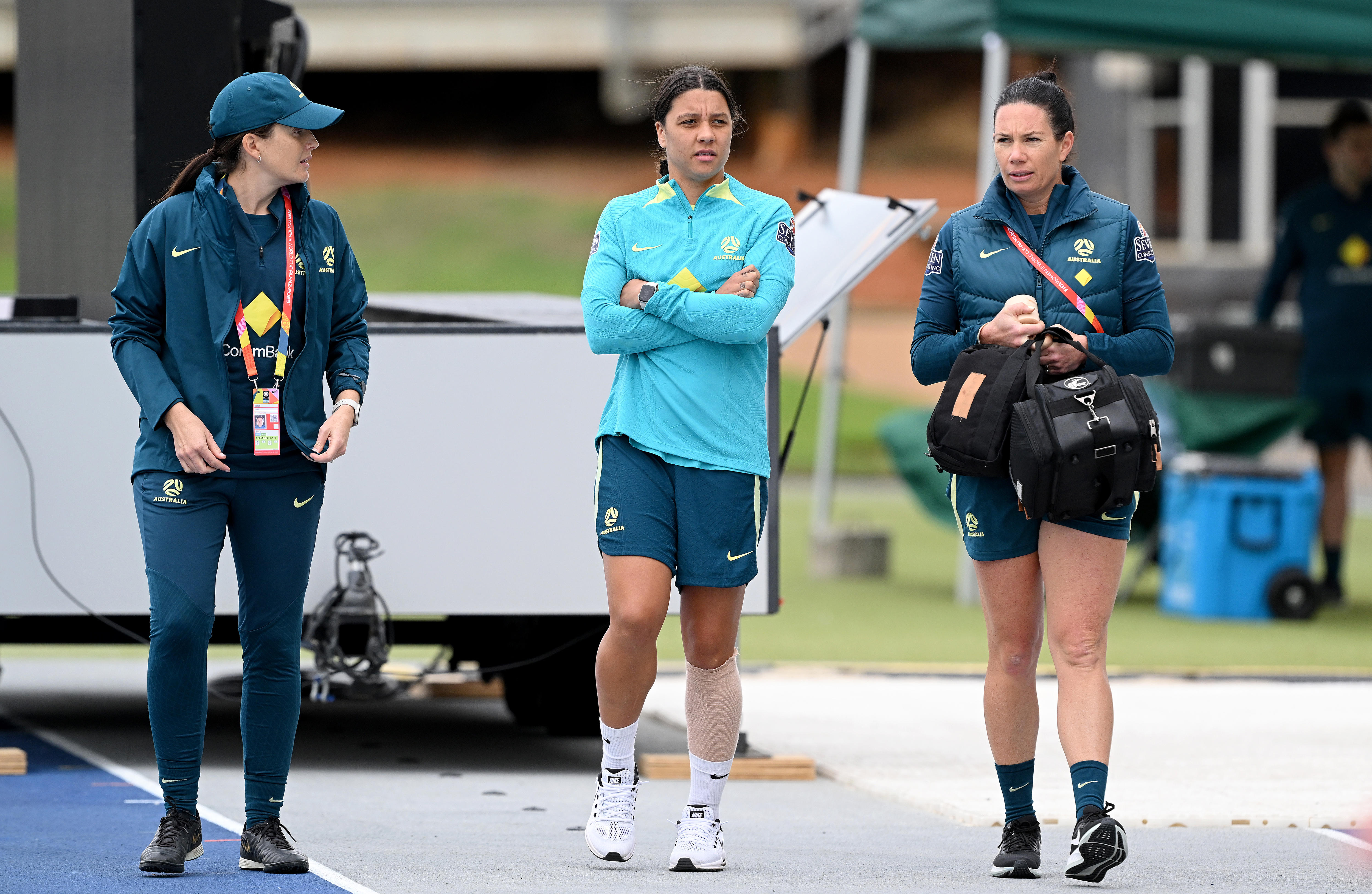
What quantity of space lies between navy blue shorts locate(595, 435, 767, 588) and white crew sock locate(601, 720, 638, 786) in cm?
43

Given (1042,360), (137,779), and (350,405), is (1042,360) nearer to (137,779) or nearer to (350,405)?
(350,405)

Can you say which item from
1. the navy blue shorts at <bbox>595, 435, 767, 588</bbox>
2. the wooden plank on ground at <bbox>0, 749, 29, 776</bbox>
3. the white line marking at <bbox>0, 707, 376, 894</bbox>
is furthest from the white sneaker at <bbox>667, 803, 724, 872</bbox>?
the wooden plank on ground at <bbox>0, 749, 29, 776</bbox>

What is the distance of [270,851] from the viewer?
5105 mm

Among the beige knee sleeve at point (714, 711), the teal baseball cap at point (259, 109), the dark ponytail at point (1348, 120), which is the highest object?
the dark ponytail at point (1348, 120)

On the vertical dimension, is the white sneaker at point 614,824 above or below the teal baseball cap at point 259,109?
below

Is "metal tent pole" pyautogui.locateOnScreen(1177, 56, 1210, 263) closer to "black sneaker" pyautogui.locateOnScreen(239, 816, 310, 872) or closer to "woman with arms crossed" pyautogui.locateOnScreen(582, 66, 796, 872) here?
"woman with arms crossed" pyautogui.locateOnScreen(582, 66, 796, 872)

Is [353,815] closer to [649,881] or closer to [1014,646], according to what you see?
[649,881]

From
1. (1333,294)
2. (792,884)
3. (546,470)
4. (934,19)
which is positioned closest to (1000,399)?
(792,884)

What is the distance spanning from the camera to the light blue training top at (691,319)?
5.15m

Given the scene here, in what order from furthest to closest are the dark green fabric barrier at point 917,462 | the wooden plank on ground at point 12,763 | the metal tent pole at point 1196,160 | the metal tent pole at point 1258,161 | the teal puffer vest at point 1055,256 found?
1. the metal tent pole at point 1196,160
2. the metal tent pole at point 1258,161
3. the dark green fabric barrier at point 917,462
4. the wooden plank on ground at point 12,763
5. the teal puffer vest at point 1055,256

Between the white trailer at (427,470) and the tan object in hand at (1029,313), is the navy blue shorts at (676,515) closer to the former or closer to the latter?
the tan object in hand at (1029,313)

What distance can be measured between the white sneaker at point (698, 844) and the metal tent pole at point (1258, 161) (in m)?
27.0

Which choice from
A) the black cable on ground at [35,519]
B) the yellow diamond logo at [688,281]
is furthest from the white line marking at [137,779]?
the yellow diamond logo at [688,281]

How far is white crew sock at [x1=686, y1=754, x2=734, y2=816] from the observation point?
5.29 meters
